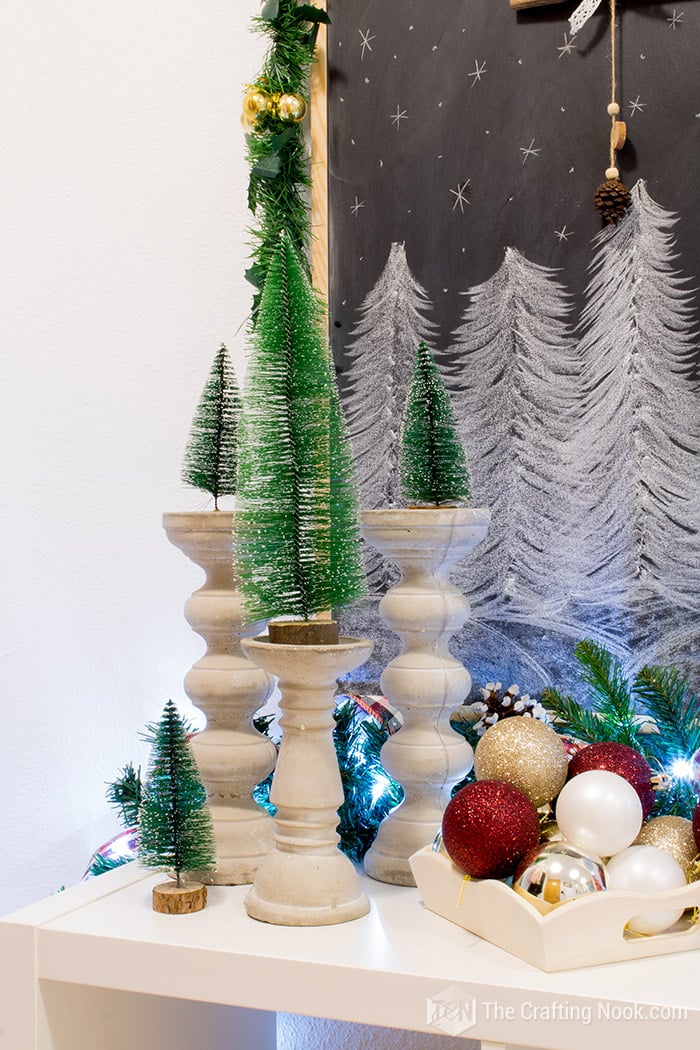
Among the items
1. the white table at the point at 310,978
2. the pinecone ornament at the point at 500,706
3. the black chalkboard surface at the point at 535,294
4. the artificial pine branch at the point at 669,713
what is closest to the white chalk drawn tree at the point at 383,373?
the black chalkboard surface at the point at 535,294

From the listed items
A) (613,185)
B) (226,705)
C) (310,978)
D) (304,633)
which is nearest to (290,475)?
(304,633)

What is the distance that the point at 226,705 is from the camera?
82 centimetres

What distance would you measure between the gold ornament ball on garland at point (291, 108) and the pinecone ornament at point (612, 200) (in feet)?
1.00

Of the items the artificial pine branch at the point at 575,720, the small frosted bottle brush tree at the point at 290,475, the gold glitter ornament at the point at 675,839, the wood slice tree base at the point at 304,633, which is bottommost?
the gold glitter ornament at the point at 675,839

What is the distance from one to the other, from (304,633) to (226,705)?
0.16 meters

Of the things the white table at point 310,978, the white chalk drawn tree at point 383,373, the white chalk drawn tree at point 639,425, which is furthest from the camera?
the white chalk drawn tree at point 383,373

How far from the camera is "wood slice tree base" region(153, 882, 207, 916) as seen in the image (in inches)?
28.9

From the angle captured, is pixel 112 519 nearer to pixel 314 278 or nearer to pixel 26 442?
pixel 26 442

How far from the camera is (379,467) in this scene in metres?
1.01

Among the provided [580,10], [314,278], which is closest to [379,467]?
[314,278]

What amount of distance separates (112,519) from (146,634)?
13 centimetres

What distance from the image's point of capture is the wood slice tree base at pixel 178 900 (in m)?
0.73

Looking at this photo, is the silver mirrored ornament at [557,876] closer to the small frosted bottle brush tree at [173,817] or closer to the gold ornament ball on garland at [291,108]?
the small frosted bottle brush tree at [173,817]

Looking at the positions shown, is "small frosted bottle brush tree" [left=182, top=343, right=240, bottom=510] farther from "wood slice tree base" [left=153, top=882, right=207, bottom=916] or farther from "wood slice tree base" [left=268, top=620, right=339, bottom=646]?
Answer: "wood slice tree base" [left=153, top=882, right=207, bottom=916]
